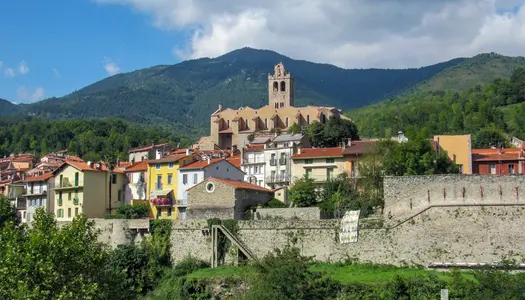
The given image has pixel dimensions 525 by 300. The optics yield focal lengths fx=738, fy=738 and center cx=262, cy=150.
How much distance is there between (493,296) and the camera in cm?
3788

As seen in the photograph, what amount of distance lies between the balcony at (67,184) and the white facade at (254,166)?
56.7 feet

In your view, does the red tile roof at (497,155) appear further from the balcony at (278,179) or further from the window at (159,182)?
the window at (159,182)

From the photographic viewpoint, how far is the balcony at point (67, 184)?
2699 inches

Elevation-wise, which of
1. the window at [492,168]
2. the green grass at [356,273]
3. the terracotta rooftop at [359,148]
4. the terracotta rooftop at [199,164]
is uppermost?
the terracotta rooftop at [359,148]

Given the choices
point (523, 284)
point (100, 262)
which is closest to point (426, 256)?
point (523, 284)

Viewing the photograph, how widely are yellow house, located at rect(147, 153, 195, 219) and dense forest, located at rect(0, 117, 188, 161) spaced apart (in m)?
60.7

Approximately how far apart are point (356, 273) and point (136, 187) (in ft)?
100.0

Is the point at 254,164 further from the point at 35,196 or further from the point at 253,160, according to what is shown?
the point at 35,196

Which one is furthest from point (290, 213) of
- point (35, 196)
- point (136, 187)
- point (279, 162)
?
point (35, 196)

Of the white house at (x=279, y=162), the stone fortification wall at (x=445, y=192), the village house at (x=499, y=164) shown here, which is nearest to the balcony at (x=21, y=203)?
the white house at (x=279, y=162)

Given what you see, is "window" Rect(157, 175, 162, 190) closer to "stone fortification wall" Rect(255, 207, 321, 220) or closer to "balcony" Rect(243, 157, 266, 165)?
"balcony" Rect(243, 157, 266, 165)

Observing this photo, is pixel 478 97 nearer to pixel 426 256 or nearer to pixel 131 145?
pixel 131 145

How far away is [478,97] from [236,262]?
89.3 meters

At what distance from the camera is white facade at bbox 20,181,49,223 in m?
74.2
